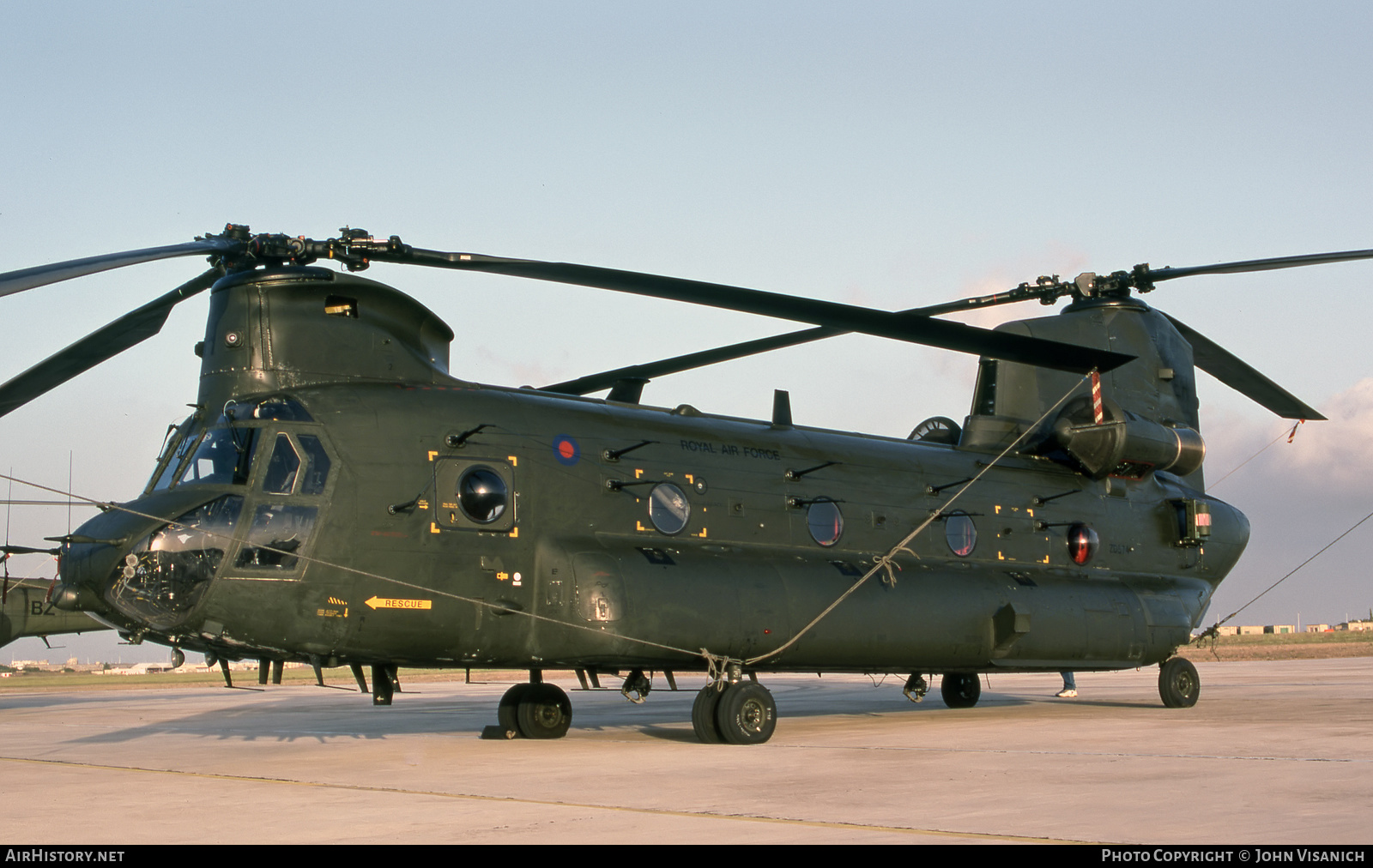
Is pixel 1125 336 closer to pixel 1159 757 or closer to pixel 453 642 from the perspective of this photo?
pixel 1159 757

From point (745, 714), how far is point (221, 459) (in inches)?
226

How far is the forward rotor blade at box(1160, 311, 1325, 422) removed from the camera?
18797 millimetres

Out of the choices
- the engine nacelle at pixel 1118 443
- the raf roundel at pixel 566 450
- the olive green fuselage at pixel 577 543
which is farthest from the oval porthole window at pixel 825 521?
the engine nacelle at pixel 1118 443

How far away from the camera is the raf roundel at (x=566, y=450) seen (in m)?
13.3

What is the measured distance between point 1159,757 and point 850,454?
6.17 metres

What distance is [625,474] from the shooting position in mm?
13703

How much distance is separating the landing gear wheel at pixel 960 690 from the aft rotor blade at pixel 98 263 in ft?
41.1

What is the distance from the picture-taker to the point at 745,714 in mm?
12938

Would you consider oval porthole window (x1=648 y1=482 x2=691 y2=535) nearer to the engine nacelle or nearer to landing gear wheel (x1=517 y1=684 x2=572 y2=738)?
landing gear wheel (x1=517 y1=684 x2=572 y2=738)

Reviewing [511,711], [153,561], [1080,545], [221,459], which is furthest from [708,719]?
[1080,545]

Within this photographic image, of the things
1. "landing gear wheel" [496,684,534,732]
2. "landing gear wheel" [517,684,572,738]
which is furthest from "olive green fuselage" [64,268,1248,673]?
"landing gear wheel" [496,684,534,732]

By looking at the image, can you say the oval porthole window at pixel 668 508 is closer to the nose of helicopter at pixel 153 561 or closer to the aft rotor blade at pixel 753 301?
the aft rotor blade at pixel 753 301

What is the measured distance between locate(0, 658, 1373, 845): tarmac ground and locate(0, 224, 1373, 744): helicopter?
3.28 ft

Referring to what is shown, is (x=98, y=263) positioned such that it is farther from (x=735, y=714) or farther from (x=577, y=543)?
(x=735, y=714)
